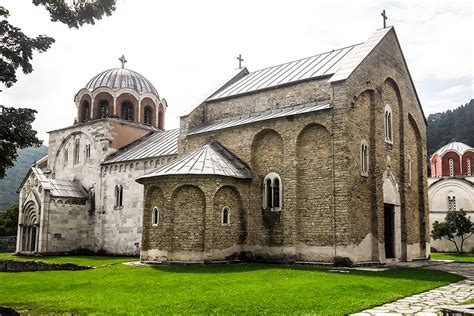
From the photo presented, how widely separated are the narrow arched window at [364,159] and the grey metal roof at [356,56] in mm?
2937

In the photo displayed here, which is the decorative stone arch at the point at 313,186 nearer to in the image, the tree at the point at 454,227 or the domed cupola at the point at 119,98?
the domed cupola at the point at 119,98

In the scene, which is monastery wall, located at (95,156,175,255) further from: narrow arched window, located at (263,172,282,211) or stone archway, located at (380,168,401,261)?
stone archway, located at (380,168,401,261)

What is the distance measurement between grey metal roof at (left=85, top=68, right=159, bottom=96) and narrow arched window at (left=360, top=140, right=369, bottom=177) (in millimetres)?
18838

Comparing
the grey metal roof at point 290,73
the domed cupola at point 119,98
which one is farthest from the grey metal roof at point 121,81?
the grey metal roof at point 290,73

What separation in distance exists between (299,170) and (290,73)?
6.18 metres

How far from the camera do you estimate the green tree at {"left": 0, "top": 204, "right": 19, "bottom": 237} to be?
45.4m

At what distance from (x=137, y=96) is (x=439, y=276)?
2384 cm

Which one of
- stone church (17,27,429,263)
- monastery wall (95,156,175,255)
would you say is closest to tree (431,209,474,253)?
stone church (17,27,429,263)

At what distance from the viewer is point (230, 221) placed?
2025 cm

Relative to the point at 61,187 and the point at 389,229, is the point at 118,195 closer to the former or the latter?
the point at 61,187

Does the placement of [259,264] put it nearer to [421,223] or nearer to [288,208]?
[288,208]

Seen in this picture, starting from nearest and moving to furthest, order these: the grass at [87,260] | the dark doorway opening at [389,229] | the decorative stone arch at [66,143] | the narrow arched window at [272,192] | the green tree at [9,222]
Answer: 1. the narrow arched window at [272,192]
2. the dark doorway opening at [389,229]
3. the grass at [87,260]
4. the decorative stone arch at [66,143]
5. the green tree at [9,222]

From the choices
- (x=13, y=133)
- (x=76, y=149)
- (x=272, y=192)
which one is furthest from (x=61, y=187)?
(x=13, y=133)

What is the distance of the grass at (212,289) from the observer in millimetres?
10023
